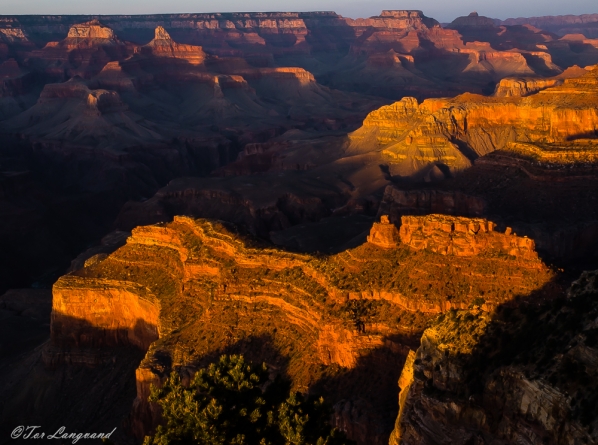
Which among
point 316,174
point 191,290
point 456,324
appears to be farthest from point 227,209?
point 456,324

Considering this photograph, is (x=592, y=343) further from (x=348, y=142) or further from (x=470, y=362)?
(x=348, y=142)

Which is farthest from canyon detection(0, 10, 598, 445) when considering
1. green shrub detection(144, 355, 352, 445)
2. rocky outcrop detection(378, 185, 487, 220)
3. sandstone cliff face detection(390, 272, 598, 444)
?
green shrub detection(144, 355, 352, 445)

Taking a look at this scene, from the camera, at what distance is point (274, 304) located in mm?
40719

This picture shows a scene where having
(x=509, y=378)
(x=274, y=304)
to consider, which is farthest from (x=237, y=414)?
(x=274, y=304)

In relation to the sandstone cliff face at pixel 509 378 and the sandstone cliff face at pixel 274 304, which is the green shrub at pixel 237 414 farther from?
the sandstone cliff face at pixel 274 304

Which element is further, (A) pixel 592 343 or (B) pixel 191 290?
(B) pixel 191 290

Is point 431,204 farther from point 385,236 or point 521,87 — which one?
point 521,87

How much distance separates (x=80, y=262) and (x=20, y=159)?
80.5 metres

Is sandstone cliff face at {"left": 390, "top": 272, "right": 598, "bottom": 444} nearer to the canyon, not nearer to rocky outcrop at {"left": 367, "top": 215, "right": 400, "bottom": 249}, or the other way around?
the canyon

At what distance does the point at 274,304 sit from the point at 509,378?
65.3 ft

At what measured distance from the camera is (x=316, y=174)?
114 metres

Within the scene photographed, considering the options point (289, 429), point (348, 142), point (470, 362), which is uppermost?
point (470, 362)

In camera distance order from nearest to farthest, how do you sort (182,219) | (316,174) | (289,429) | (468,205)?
(289,429)
(182,219)
(468,205)
(316,174)

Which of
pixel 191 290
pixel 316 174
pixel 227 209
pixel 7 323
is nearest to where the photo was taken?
pixel 191 290
